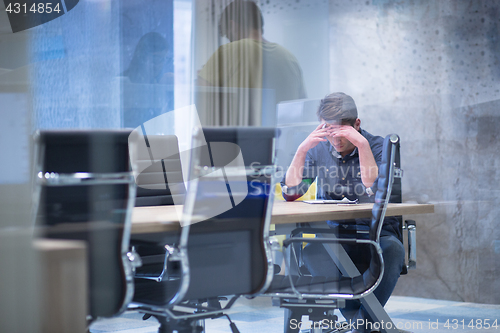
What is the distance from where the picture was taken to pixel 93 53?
2268mm

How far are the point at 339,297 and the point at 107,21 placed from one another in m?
1.63

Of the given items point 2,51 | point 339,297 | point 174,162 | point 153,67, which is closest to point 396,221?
point 339,297

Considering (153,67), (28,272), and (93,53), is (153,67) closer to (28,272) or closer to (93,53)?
(93,53)

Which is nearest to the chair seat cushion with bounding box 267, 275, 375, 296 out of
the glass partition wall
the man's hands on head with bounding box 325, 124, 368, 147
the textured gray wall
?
the glass partition wall

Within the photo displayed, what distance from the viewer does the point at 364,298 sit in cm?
278

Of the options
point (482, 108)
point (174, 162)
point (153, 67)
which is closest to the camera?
point (153, 67)

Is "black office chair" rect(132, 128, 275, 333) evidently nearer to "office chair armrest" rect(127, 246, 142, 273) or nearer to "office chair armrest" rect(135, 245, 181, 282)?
"office chair armrest" rect(127, 246, 142, 273)

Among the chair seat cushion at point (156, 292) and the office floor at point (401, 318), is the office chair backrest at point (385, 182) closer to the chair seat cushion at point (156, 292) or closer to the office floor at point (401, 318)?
the office floor at point (401, 318)

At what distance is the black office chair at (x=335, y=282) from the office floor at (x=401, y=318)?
181 mm

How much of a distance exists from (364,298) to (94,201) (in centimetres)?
165

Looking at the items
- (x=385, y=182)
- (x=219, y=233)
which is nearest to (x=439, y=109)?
(x=385, y=182)

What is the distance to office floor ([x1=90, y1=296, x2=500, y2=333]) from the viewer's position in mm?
2627

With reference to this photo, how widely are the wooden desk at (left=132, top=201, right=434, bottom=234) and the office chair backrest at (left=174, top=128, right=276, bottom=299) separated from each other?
0.11m

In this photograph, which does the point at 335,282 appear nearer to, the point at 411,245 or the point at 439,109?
the point at 411,245
